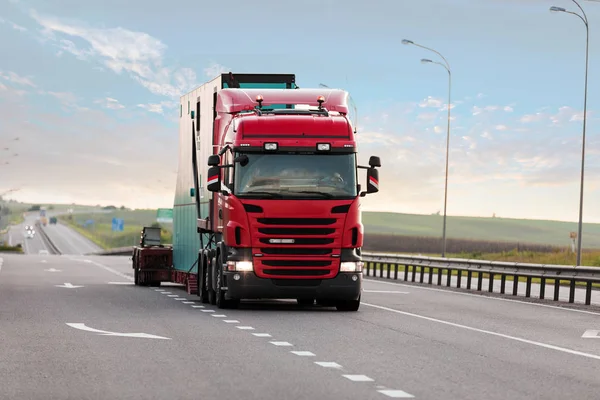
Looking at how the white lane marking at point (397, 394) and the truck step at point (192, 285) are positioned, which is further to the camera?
the truck step at point (192, 285)

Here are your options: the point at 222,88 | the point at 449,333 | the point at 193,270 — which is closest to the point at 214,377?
the point at 449,333

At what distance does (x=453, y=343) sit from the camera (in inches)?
666

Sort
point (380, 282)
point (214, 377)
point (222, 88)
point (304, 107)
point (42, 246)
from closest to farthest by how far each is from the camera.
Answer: point (214, 377), point (304, 107), point (222, 88), point (380, 282), point (42, 246)

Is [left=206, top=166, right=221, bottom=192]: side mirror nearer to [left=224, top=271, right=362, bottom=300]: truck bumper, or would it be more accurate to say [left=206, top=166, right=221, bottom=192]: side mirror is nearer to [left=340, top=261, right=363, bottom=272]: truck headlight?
[left=224, top=271, right=362, bottom=300]: truck bumper

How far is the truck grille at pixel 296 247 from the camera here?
22625 millimetres

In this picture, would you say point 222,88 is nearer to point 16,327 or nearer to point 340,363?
point 16,327

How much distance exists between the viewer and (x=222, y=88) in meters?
25.9

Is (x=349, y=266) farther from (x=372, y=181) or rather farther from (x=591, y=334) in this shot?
(x=591, y=334)

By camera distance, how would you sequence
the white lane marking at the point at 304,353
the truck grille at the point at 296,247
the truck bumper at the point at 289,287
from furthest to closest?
the truck bumper at the point at 289,287, the truck grille at the point at 296,247, the white lane marking at the point at 304,353

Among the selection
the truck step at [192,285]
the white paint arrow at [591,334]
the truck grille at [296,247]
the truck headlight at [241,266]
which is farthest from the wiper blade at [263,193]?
the truck step at [192,285]

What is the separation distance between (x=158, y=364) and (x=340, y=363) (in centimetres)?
194

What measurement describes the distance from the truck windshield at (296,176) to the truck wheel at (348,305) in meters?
2.24

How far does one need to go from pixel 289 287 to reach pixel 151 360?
875cm

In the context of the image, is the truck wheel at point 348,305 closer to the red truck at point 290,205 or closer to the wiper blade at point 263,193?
the red truck at point 290,205
